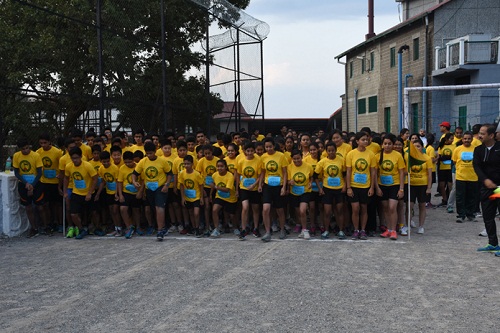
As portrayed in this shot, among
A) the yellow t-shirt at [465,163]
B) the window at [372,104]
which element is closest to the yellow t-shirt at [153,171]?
the yellow t-shirt at [465,163]

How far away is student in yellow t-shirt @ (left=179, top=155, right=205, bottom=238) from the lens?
384 inches

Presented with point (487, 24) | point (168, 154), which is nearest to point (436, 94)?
point (487, 24)

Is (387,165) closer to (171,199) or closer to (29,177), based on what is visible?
(171,199)

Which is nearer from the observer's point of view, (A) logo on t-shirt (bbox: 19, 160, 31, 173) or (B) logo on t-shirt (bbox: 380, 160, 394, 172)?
(B) logo on t-shirt (bbox: 380, 160, 394, 172)

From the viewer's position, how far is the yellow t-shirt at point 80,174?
968 centimetres

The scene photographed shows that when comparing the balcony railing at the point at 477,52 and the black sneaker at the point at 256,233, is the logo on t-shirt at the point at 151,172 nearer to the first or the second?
the black sneaker at the point at 256,233

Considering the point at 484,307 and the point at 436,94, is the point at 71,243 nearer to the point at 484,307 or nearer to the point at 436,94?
the point at 484,307

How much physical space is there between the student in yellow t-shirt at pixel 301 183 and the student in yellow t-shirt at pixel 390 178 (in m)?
1.14

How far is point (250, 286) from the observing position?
615 centimetres

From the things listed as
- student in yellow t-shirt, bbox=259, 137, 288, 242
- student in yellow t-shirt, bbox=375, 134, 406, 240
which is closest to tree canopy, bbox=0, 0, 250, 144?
student in yellow t-shirt, bbox=259, 137, 288, 242

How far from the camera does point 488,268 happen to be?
274 inches

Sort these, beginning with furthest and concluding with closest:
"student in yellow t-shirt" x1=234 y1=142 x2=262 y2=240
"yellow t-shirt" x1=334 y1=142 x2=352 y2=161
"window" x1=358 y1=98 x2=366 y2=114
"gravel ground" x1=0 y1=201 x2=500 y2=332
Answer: "window" x1=358 y1=98 x2=366 y2=114, "yellow t-shirt" x1=334 y1=142 x2=352 y2=161, "student in yellow t-shirt" x1=234 y1=142 x2=262 y2=240, "gravel ground" x1=0 y1=201 x2=500 y2=332

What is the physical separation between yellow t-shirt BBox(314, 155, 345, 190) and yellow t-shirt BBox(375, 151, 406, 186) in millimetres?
626

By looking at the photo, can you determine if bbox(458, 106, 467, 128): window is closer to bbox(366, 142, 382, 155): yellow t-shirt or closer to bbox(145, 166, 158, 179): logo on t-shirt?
bbox(366, 142, 382, 155): yellow t-shirt
